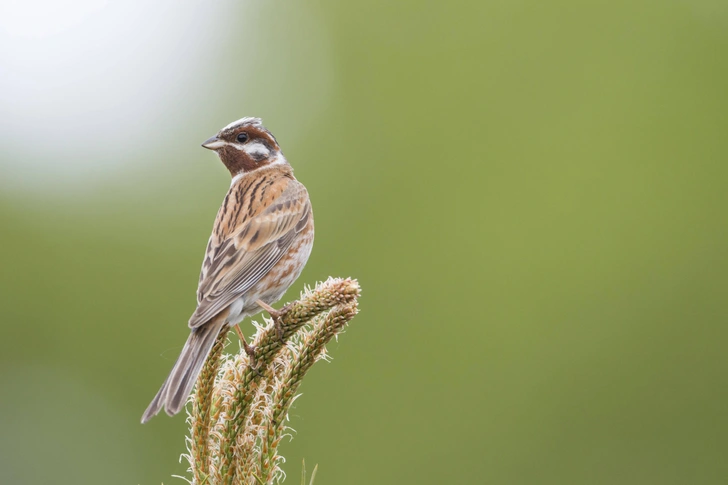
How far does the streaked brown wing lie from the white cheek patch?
0.36 metres

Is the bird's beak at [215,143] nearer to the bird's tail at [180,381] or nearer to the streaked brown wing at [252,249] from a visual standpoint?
the streaked brown wing at [252,249]

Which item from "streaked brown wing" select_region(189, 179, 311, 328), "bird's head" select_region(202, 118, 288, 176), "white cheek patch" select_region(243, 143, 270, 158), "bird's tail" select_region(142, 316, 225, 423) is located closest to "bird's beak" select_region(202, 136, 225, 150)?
"bird's head" select_region(202, 118, 288, 176)

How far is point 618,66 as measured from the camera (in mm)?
15070

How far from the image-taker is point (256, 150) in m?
6.66

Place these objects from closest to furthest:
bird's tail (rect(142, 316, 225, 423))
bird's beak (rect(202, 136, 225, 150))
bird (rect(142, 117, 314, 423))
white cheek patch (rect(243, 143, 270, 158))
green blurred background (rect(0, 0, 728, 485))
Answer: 1. bird's tail (rect(142, 316, 225, 423))
2. bird (rect(142, 117, 314, 423))
3. bird's beak (rect(202, 136, 225, 150))
4. white cheek patch (rect(243, 143, 270, 158))
5. green blurred background (rect(0, 0, 728, 485))

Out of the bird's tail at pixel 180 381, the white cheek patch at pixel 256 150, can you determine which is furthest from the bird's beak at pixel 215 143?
the bird's tail at pixel 180 381

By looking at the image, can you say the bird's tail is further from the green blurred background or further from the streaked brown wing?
the green blurred background

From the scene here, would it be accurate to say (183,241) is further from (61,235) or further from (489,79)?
(489,79)

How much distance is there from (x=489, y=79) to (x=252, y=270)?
32.3 ft

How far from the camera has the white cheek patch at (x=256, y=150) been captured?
661 cm

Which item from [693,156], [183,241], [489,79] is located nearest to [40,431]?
[183,241]

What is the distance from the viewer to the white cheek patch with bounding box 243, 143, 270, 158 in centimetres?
661

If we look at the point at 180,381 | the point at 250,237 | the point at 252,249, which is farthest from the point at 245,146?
the point at 180,381

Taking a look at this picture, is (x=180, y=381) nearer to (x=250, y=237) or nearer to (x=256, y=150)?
(x=250, y=237)
